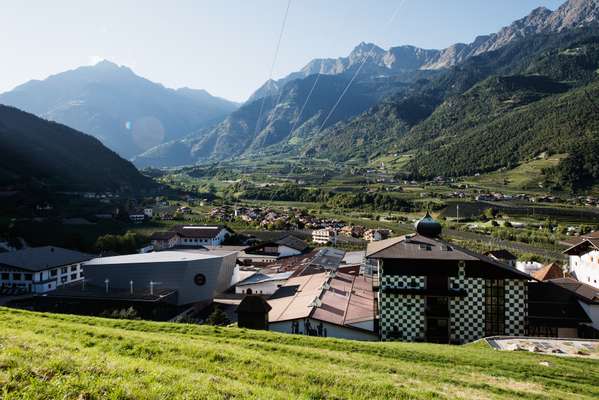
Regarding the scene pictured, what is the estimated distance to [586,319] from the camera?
93.5 feet

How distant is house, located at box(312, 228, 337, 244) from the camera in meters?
85.5

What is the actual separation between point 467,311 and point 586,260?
78.1 ft

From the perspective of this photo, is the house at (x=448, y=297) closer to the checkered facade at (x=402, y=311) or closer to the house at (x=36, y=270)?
the checkered facade at (x=402, y=311)

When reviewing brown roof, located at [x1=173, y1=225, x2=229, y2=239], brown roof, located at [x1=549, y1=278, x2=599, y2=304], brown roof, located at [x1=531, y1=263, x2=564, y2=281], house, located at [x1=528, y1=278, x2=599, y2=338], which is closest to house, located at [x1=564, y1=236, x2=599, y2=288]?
brown roof, located at [x1=531, y1=263, x2=564, y2=281]

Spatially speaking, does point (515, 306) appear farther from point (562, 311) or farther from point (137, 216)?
point (137, 216)

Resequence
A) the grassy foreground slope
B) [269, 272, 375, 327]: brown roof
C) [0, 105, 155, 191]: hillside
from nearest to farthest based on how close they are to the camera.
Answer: the grassy foreground slope → [269, 272, 375, 327]: brown roof → [0, 105, 155, 191]: hillside

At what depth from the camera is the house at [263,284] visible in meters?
46.1

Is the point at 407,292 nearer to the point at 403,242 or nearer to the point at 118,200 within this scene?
the point at 403,242

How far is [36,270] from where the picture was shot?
48688mm

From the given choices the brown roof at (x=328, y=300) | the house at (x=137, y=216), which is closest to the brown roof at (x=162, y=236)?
the house at (x=137, y=216)

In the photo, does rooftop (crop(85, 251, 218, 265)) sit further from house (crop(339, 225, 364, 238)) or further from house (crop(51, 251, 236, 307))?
house (crop(339, 225, 364, 238))

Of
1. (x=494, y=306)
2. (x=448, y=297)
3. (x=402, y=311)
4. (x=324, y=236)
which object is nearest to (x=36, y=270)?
(x=402, y=311)

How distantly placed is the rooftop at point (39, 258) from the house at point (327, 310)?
100 ft

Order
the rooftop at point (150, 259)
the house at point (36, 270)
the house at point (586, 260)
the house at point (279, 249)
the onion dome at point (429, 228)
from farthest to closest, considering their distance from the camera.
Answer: the house at point (279, 249)
the house at point (36, 270)
the rooftop at point (150, 259)
the house at point (586, 260)
the onion dome at point (429, 228)
